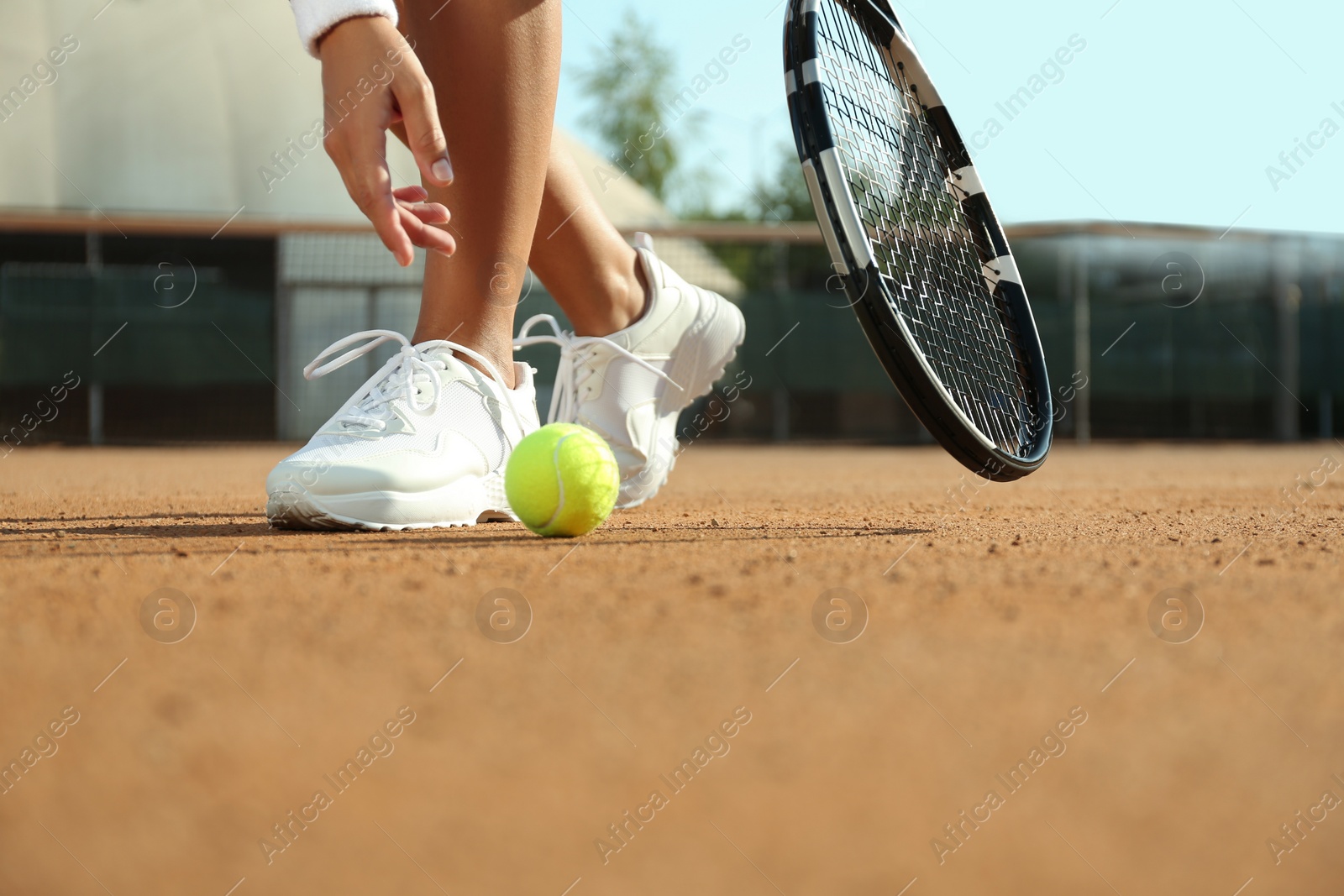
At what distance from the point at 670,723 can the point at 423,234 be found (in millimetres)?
824

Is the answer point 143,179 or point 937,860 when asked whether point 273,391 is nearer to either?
point 143,179

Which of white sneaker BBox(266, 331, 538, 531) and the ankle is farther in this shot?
the ankle

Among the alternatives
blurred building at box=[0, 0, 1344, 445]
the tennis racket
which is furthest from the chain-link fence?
the tennis racket

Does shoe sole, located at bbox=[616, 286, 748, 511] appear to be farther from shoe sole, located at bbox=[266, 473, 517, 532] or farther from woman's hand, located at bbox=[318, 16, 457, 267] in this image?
woman's hand, located at bbox=[318, 16, 457, 267]

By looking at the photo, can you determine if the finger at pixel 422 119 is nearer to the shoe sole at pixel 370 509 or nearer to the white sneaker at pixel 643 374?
the shoe sole at pixel 370 509

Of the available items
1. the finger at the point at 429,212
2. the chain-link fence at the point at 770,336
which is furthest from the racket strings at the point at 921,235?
the chain-link fence at the point at 770,336

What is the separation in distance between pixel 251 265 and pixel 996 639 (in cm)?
875

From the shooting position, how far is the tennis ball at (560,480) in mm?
1565

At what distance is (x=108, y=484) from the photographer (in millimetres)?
3535

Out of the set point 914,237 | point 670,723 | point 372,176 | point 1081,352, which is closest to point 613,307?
point 914,237

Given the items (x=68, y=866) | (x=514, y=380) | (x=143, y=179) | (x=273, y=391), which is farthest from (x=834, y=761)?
(x=143, y=179)

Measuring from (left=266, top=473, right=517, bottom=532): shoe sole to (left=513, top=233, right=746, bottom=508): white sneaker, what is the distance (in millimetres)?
332

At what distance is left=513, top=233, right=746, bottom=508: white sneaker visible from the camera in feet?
6.53

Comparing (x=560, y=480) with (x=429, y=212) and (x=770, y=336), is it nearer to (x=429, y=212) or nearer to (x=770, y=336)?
(x=429, y=212)
